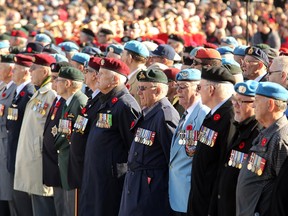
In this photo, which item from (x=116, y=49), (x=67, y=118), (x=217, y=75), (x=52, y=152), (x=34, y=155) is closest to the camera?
(x=217, y=75)

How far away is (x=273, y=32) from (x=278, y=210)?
11.3 meters

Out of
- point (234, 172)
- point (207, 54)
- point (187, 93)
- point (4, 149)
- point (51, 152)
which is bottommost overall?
point (4, 149)

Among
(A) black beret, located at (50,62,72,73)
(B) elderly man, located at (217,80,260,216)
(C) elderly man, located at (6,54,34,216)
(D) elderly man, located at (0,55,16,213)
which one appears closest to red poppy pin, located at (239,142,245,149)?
(B) elderly man, located at (217,80,260,216)

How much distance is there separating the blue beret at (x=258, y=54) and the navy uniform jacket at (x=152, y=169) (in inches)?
61.8

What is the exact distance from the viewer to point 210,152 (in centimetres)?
751

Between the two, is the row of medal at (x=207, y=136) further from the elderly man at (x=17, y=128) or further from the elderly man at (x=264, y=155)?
the elderly man at (x=17, y=128)

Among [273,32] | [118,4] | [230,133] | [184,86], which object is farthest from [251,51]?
[118,4]

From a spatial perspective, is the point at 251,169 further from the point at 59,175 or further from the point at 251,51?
the point at 59,175

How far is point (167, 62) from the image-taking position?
1150 cm

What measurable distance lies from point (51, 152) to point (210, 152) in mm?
3121

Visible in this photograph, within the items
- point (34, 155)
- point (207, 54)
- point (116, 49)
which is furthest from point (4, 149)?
point (207, 54)

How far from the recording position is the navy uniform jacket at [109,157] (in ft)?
29.6

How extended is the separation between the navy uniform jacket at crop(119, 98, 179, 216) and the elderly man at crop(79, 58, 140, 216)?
56 centimetres

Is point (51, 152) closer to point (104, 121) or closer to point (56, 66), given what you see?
point (56, 66)
